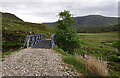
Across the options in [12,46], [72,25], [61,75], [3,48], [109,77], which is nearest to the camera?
[109,77]

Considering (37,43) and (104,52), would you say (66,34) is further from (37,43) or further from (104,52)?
(104,52)

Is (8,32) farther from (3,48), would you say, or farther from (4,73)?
(4,73)

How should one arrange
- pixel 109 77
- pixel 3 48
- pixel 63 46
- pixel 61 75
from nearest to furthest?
pixel 109 77 → pixel 61 75 → pixel 3 48 → pixel 63 46

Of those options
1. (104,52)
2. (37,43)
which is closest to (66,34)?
(37,43)

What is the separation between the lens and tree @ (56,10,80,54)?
503 inches

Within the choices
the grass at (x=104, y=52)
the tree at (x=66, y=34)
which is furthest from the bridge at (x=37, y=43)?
the grass at (x=104, y=52)

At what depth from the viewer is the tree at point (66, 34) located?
41.9 feet

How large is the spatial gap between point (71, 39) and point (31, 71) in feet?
→ 28.8

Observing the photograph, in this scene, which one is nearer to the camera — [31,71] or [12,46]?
[31,71]

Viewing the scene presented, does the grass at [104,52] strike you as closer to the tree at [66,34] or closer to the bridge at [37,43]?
the tree at [66,34]

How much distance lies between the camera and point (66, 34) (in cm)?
1278

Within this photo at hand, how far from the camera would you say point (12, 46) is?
12336 millimetres

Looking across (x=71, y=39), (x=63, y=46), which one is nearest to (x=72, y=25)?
(x=71, y=39)

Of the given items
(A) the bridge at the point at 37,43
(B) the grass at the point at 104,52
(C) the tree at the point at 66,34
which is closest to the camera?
(B) the grass at the point at 104,52
